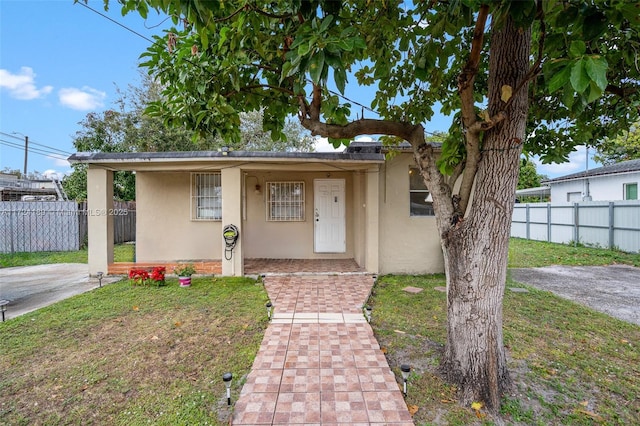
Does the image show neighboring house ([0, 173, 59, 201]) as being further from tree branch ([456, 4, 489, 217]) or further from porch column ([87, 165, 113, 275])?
tree branch ([456, 4, 489, 217])

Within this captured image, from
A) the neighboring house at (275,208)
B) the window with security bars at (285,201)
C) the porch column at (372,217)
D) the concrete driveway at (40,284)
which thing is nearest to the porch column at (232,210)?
the neighboring house at (275,208)

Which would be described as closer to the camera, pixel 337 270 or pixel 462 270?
pixel 462 270

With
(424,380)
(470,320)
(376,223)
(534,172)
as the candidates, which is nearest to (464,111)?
(470,320)

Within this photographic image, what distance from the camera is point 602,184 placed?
14.5m

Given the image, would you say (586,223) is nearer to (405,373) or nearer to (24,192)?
(405,373)

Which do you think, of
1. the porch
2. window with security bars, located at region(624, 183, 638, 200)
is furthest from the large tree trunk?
window with security bars, located at region(624, 183, 638, 200)

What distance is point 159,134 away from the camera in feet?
45.1

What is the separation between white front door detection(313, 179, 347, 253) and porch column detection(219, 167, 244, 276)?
250 centimetres

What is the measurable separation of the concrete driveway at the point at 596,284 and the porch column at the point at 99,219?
9297mm

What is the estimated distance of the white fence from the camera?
396 inches

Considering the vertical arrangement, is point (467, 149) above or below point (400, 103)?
below

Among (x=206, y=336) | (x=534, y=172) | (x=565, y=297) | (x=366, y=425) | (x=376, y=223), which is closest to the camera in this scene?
A: (x=366, y=425)

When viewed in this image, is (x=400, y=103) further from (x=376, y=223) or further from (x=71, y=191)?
(x=71, y=191)

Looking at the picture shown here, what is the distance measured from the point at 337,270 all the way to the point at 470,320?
467 centimetres
